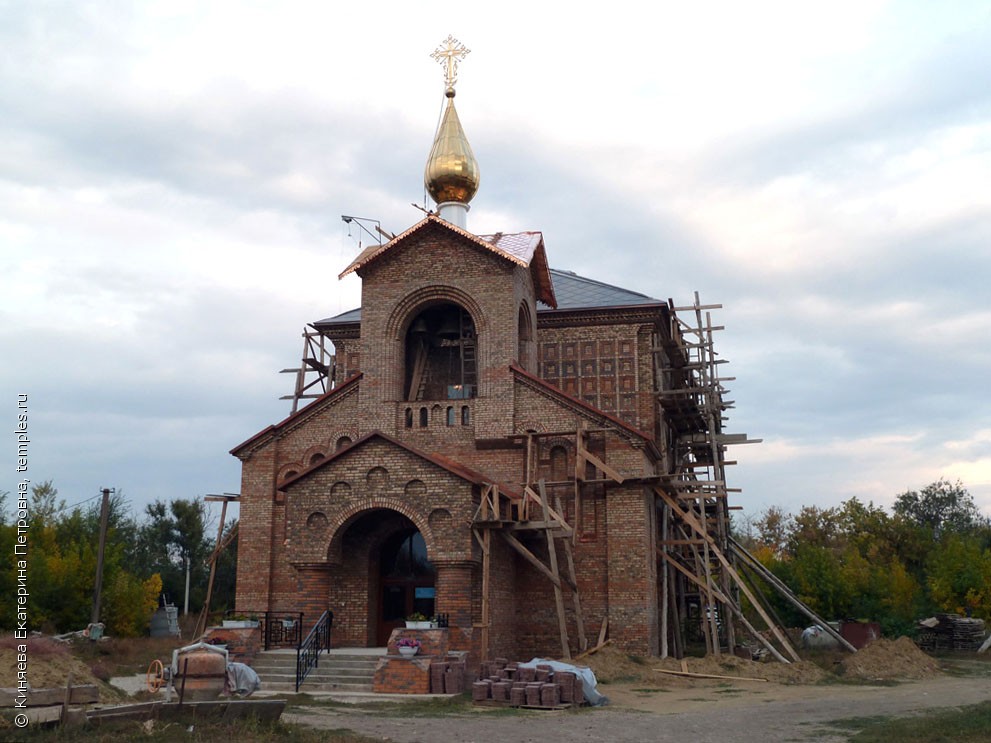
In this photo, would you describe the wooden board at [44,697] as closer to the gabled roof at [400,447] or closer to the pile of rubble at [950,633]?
the gabled roof at [400,447]

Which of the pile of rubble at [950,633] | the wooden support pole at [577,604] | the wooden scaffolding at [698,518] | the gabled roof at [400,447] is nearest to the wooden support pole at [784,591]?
the wooden scaffolding at [698,518]

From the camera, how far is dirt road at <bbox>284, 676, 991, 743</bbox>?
40.3 feet

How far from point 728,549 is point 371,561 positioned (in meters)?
9.81

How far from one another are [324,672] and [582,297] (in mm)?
14402

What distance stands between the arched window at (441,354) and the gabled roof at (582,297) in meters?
3.43

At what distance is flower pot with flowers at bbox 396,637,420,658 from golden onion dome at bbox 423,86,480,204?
12251 mm

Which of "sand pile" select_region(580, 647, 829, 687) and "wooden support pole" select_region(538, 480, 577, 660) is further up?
"wooden support pole" select_region(538, 480, 577, 660)

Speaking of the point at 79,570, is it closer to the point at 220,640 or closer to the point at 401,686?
the point at 220,640

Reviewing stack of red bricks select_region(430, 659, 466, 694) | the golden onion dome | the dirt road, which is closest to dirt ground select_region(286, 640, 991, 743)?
the dirt road

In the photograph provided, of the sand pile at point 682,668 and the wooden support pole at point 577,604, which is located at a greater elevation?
the wooden support pole at point 577,604

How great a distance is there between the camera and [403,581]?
2147 centimetres

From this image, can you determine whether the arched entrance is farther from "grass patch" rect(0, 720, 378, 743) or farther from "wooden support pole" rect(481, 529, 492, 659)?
"grass patch" rect(0, 720, 378, 743)

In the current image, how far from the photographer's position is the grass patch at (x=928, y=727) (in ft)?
37.4

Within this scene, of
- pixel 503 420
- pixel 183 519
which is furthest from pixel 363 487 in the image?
pixel 183 519
